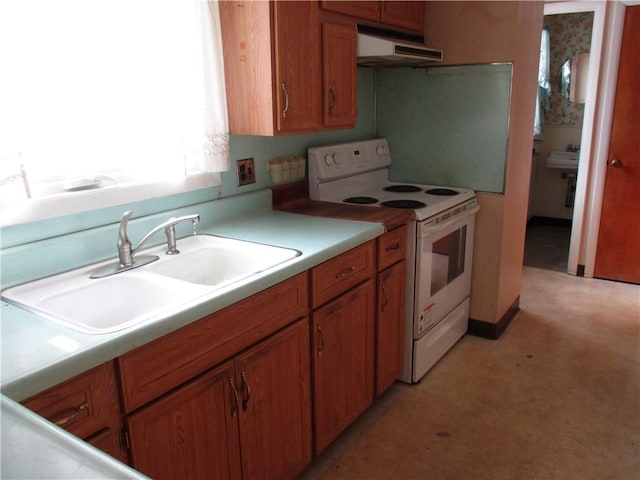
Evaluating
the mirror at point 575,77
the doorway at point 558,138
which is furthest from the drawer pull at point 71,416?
the mirror at point 575,77

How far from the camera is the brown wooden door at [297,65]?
200 centimetres

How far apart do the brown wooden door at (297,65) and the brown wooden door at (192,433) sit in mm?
1061

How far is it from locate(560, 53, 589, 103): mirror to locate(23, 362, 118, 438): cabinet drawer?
511 centimetres

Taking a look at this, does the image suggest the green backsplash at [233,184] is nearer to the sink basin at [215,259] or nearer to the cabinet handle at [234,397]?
the sink basin at [215,259]

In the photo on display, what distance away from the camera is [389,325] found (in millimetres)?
2430

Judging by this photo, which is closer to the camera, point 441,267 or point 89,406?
point 89,406

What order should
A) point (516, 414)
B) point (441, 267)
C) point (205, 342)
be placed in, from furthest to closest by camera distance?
point (441, 267) → point (516, 414) → point (205, 342)

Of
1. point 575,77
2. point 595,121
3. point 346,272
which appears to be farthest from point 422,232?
point 575,77

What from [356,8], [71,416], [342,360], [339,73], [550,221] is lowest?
[550,221]

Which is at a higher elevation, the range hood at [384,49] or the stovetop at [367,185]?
the range hood at [384,49]

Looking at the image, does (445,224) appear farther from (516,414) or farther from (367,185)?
(516,414)

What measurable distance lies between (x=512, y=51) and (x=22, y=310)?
256 cm

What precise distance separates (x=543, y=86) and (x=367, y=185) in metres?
2.97

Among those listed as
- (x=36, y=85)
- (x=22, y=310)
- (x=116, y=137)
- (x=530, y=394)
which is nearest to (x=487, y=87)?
(x=530, y=394)
